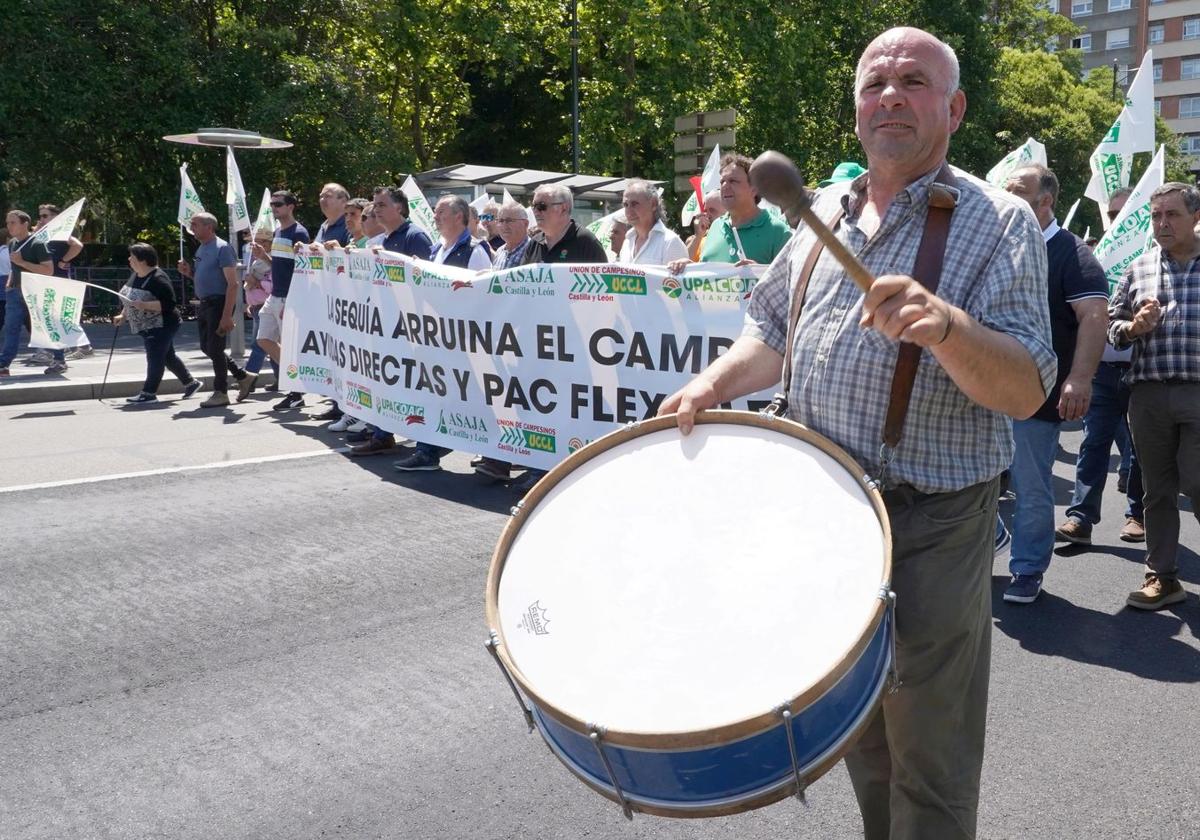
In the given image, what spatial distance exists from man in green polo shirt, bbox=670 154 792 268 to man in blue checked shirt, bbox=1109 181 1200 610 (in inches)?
90.5

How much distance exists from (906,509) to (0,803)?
2876 millimetres

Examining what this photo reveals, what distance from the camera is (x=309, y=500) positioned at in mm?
7758

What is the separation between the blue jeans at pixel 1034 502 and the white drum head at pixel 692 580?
3.65 meters

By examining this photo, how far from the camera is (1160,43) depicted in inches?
3723

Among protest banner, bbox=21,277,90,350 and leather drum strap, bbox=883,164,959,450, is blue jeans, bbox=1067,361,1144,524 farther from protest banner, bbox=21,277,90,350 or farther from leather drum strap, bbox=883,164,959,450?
protest banner, bbox=21,277,90,350

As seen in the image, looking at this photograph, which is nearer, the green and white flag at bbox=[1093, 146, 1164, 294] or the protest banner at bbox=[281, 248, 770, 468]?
the protest banner at bbox=[281, 248, 770, 468]

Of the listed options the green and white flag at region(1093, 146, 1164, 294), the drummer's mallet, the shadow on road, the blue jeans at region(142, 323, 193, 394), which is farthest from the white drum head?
the blue jeans at region(142, 323, 193, 394)

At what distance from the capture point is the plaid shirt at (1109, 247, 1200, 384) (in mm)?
5504

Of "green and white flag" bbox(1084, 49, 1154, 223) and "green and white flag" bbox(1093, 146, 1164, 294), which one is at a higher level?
"green and white flag" bbox(1084, 49, 1154, 223)

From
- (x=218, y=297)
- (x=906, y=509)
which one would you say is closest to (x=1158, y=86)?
(x=218, y=297)

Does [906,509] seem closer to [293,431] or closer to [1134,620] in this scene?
[1134,620]

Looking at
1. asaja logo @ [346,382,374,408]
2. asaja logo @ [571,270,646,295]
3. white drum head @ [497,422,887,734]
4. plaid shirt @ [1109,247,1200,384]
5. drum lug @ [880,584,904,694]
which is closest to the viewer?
white drum head @ [497,422,887,734]

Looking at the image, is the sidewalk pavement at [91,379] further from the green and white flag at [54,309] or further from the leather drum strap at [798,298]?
the leather drum strap at [798,298]

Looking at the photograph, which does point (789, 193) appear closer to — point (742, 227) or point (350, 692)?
point (350, 692)
